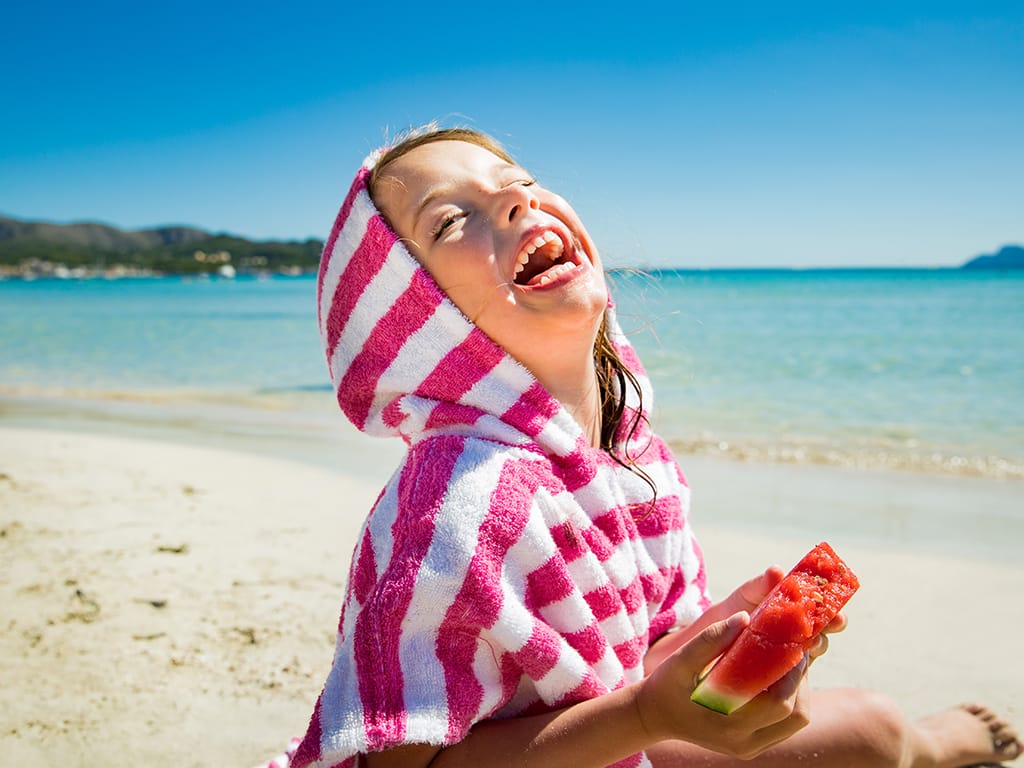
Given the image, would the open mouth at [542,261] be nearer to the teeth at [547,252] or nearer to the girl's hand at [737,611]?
the teeth at [547,252]

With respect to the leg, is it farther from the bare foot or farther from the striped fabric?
the striped fabric

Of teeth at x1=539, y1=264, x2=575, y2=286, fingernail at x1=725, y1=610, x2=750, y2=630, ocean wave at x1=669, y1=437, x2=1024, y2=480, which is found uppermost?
teeth at x1=539, y1=264, x2=575, y2=286

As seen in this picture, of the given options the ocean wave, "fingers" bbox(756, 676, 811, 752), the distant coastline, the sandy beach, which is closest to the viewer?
"fingers" bbox(756, 676, 811, 752)

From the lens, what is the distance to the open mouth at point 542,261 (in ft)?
5.69

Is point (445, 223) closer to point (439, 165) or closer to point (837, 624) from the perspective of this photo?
point (439, 165)

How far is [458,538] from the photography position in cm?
146

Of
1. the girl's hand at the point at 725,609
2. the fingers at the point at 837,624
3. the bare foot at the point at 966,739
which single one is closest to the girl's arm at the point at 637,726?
the fingers at the point at 837,624

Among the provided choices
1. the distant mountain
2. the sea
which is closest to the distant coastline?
the distant mountain

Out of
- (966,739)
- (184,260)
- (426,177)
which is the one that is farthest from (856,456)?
(184,260)

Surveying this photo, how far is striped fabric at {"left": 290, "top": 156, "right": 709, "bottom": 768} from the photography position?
1441 millimetres

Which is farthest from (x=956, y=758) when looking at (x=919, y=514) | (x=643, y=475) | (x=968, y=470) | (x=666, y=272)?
(x=968, y=470)

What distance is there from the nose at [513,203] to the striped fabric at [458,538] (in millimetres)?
216

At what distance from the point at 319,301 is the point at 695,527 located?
3.57 m

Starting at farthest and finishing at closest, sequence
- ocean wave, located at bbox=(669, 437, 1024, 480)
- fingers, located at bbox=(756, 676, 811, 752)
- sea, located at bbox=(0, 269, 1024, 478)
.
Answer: sea, located at bbox=(0, 269, 1024, 478) < ocean wave, located at bbox=(669, 437, 1024, 480) < fingers, located at bbox=(756, 676, 811, 752)
